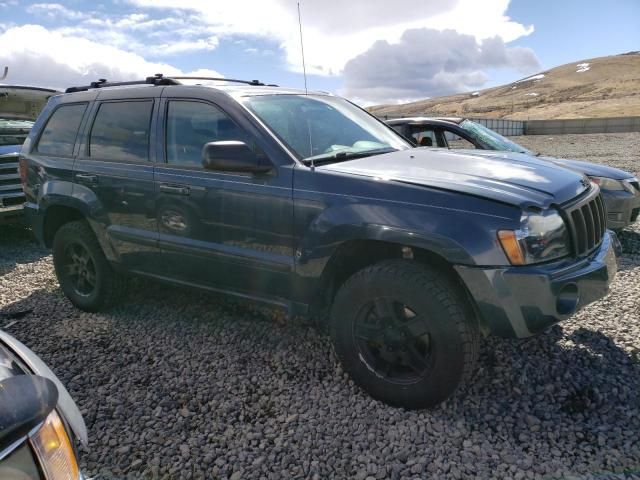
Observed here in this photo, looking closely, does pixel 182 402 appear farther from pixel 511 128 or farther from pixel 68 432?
pixel 511 128

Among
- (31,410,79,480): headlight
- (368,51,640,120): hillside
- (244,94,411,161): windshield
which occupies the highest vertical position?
(368,51,640,120): hillside

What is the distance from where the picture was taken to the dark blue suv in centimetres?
248

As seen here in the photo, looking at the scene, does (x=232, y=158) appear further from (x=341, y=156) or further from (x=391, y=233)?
(x=391, y=233)

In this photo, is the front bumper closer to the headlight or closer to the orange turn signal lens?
the orange turn signal lens

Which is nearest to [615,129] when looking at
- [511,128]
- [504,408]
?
[511,128]

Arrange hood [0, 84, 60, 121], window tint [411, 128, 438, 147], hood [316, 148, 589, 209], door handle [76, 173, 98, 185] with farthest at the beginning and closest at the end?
hood [0, 84, 60, 121] < window tint [411, 128, 438, 147] < door handle [76, 173, 98, 185] < hood [316, 148, 589, 209]

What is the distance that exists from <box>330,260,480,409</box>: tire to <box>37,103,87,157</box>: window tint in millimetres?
2744

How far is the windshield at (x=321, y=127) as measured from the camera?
3166mm

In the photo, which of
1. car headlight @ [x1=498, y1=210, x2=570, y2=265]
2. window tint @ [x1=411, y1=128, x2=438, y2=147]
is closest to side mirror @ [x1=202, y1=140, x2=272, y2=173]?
car headlight @ [x1=498, y1=210, x2=570, y2=265]

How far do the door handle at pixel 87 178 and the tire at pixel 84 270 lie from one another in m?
0.38

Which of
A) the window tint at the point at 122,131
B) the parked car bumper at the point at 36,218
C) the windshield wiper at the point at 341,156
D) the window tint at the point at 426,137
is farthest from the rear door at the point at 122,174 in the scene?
the window tint at the point at 426,137

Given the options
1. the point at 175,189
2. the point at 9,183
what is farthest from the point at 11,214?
the point at 175,189

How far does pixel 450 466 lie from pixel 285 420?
90 cm

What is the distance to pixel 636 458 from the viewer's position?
7.77 ft
